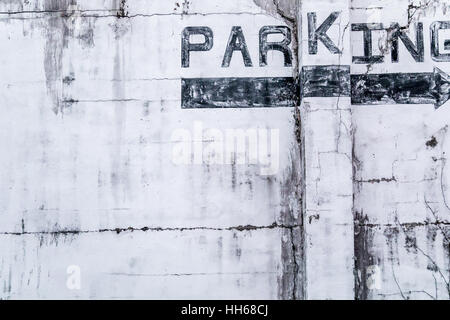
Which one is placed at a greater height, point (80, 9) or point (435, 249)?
point (80, 9)

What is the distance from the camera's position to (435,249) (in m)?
4.55

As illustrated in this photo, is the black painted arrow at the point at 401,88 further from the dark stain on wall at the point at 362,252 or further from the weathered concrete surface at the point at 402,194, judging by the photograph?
the dark stain on wall at the point at 362,252

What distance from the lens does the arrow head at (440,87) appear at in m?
4.66

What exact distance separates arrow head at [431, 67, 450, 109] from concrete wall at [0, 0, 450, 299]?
0.20 feet

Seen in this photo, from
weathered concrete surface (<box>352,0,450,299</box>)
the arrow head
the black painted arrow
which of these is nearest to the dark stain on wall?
weathered concrete surface (<box>352,0,450,299</box>)

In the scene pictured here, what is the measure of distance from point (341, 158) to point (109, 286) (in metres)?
2.46

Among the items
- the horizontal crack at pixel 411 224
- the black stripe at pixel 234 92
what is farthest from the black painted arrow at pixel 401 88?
the horizontal crack at pixel 411 224

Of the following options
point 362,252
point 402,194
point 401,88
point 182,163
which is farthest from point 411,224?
point 182,163

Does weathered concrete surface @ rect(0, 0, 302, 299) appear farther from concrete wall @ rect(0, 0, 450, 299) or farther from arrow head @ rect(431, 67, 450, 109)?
arrow head @ rect(431, 67, 450, 109)

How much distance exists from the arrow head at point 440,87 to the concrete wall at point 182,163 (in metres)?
0.06

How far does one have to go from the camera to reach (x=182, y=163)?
185 inches

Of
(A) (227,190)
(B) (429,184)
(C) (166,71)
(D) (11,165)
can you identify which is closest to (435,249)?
(B) (429,184)

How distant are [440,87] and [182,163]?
257 cm
